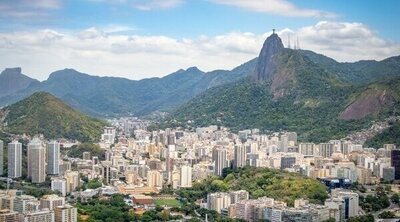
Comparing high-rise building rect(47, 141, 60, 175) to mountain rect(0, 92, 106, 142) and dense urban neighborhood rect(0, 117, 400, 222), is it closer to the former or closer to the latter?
dense urban neighborhood rect(0, 117, 400, 222)

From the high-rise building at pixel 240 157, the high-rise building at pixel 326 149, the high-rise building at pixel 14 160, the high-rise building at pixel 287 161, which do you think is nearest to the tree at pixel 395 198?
the high-rise building at pixel 287 161

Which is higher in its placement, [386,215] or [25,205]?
[25,205]

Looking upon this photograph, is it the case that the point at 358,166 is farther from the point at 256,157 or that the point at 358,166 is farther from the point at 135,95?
the point at 135,95

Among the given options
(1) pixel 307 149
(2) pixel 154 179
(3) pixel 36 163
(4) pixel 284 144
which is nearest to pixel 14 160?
(3) pixel 36 163

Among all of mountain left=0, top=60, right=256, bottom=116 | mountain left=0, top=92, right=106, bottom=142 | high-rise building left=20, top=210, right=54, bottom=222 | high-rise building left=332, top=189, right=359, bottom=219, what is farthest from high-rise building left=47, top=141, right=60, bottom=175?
mountain left=0, top=60, right=256, bottom=116

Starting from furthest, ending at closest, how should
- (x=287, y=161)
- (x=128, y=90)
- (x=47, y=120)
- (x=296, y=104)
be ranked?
(x=128, y=90) < (x=296, y=104) < (x=47, y=120) < (x=287, y=161)

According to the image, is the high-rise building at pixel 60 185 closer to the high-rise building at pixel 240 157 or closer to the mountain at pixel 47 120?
the high-rise building at pixel 240 157

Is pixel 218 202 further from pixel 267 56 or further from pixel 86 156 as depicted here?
pixel 267 56
